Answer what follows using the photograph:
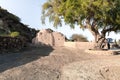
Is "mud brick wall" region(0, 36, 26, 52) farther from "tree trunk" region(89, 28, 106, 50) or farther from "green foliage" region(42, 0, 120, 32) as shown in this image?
"tree trunk" region(89, 28, 106, 50)

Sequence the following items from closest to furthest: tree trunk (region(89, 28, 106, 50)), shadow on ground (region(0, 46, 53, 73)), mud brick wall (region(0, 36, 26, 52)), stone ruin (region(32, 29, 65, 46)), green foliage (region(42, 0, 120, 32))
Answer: shadow on ground (region(0, 46, 53, 73)) < mud brick wall (region(0, 36, 26, 52)) < green foliage (region(42, 0, 120, 32)) < tree trunk (region(89, 28, 106, 50)) < stone ruin (region(32, 29, 65, 46))

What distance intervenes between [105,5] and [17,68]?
14146 millimetres

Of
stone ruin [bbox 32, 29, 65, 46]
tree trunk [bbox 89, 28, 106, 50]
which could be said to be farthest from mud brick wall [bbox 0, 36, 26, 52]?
tree trunk [bbox 89, 28, 106, 50]

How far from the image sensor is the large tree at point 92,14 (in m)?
Result: 25.3

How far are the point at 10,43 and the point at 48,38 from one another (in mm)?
9243

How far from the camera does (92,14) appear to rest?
86.8 ft

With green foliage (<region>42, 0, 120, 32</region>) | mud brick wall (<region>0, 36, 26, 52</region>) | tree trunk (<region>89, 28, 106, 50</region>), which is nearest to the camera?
mud brick wall (<region>0, 36, 26, 52</region>)

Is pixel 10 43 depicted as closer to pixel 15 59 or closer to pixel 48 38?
pixel 15 59

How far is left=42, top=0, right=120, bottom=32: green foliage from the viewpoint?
82.8 ft

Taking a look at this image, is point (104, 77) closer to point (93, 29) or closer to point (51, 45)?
point (93, 29)

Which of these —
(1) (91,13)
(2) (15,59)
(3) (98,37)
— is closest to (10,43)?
(2) (15,59)

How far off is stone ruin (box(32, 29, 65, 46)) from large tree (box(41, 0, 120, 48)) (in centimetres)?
208

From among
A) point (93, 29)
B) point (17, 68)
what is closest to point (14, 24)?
point (93, 29)

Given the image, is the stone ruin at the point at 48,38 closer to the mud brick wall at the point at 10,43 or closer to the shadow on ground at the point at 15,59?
the mud brick wall at the point at 10,43
